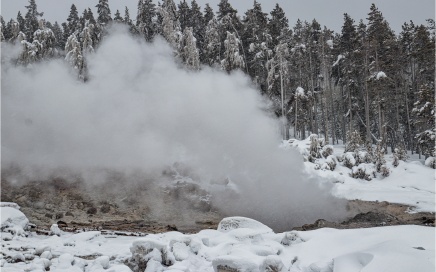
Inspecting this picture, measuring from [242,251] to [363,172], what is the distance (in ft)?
41.0

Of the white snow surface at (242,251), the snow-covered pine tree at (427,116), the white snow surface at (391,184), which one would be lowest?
the white snow surface at (242,251)

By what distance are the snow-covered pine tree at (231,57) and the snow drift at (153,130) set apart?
6.23 feet

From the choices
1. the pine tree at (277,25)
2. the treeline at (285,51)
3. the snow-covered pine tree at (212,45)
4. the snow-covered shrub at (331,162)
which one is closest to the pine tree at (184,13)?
the treeline at (285,51)

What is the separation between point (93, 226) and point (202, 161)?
6.88 metres

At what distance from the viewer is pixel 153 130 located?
65.5 feet

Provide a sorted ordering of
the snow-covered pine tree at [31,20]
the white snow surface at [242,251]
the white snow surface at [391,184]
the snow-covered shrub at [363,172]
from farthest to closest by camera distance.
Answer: the snow-covered pine tree at [31,20], the snow-covered shrub at [363,172], the white snow surface at [391,184], the white snow surface at [242,251]

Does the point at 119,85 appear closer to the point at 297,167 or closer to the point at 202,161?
the point at 202,161

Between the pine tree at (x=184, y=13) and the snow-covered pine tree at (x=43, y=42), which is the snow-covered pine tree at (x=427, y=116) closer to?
the pine tree at (x=184, y=13)

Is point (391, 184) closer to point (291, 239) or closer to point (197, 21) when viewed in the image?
point (291, 239)

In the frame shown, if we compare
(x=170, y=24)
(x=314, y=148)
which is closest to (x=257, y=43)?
(x=170, y=24)

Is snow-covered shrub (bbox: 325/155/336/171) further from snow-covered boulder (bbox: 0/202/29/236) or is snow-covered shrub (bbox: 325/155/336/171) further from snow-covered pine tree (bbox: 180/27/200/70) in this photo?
snow-covered boulder (bbox: 0/202/29/236)

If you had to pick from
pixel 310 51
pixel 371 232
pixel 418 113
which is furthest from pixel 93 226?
pixel 310 51

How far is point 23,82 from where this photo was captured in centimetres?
2200

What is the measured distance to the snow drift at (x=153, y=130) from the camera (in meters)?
16.2
